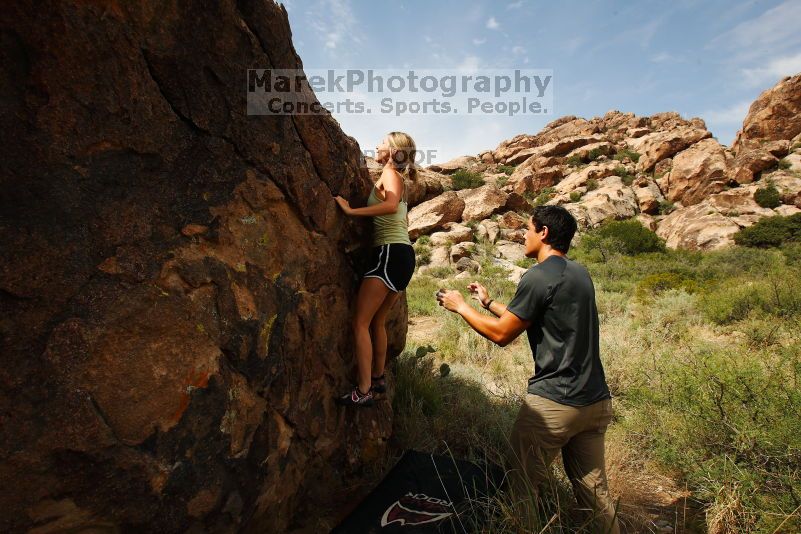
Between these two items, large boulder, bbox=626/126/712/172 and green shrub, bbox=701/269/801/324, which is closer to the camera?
green shrub, bbox=701/269/801/324

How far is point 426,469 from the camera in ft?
9.22

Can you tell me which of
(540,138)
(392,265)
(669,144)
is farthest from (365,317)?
(540,138)

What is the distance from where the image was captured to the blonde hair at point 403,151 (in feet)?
9.70

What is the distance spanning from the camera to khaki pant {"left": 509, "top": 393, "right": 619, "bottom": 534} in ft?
7.68

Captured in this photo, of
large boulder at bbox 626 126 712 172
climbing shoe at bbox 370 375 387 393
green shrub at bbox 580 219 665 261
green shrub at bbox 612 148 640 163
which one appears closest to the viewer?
climbing shoe at bbox 370 375 387 393

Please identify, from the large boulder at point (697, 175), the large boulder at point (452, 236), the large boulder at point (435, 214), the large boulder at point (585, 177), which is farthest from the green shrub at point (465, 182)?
the large boulder at point (697, 175)

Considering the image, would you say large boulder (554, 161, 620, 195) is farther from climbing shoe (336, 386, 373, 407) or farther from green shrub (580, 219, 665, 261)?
climbing shoe (336, 386, 373, 407)

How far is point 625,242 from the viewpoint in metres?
18.9

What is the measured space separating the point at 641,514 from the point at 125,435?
3209mm

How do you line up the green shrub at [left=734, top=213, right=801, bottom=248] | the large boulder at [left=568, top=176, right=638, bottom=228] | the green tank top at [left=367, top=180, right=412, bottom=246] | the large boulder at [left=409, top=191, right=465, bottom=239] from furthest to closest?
the large boulder at [left=568, top=176, right=638, bottom=228]
the large boulder at [left=409, top=191, right=465, bottom=239]
the green shrub at [left=734, top=213, right=801, bottom=248]
the green tank top at [left=367, top=180, right=412, bottom=246]

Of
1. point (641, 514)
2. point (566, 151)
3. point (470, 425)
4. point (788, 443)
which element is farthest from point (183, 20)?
point (566, 151)

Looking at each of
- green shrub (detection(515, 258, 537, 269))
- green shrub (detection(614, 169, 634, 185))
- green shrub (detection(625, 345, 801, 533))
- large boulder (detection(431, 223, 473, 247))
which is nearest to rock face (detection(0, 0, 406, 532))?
green shrub (detection(625, 345, 801, 533))

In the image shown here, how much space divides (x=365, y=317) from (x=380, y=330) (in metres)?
0.24

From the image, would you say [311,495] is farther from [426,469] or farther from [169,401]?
[169,401]
